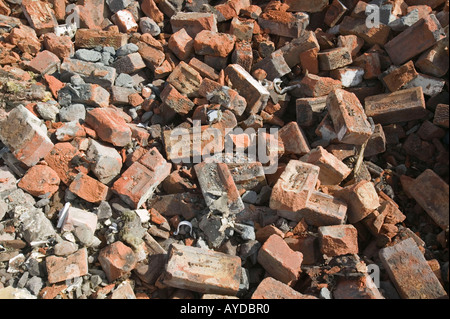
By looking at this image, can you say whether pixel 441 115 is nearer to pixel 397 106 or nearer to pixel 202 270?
pixel 397 106

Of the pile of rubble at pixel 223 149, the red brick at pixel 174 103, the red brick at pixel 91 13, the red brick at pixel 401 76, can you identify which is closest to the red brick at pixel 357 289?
the pile of rubble at pixel 223 149

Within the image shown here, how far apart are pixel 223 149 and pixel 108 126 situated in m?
1.34

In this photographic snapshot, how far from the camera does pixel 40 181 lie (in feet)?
13.2

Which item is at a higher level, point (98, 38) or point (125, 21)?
point (125, 21)

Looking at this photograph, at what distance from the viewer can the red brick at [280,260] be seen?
11.9ft

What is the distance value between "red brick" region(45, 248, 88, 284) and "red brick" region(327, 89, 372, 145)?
3022 millimetres

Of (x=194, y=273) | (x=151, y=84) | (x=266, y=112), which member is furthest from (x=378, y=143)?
(x=151, y=84)

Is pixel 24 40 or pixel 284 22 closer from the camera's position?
pixel 24 40

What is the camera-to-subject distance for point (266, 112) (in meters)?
5.04

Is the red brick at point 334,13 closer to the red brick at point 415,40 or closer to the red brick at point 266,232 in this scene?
the red brick at point 415,40

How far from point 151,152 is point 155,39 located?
209cm

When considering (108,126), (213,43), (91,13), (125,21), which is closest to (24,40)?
(91,13)

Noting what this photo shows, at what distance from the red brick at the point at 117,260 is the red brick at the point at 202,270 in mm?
361
